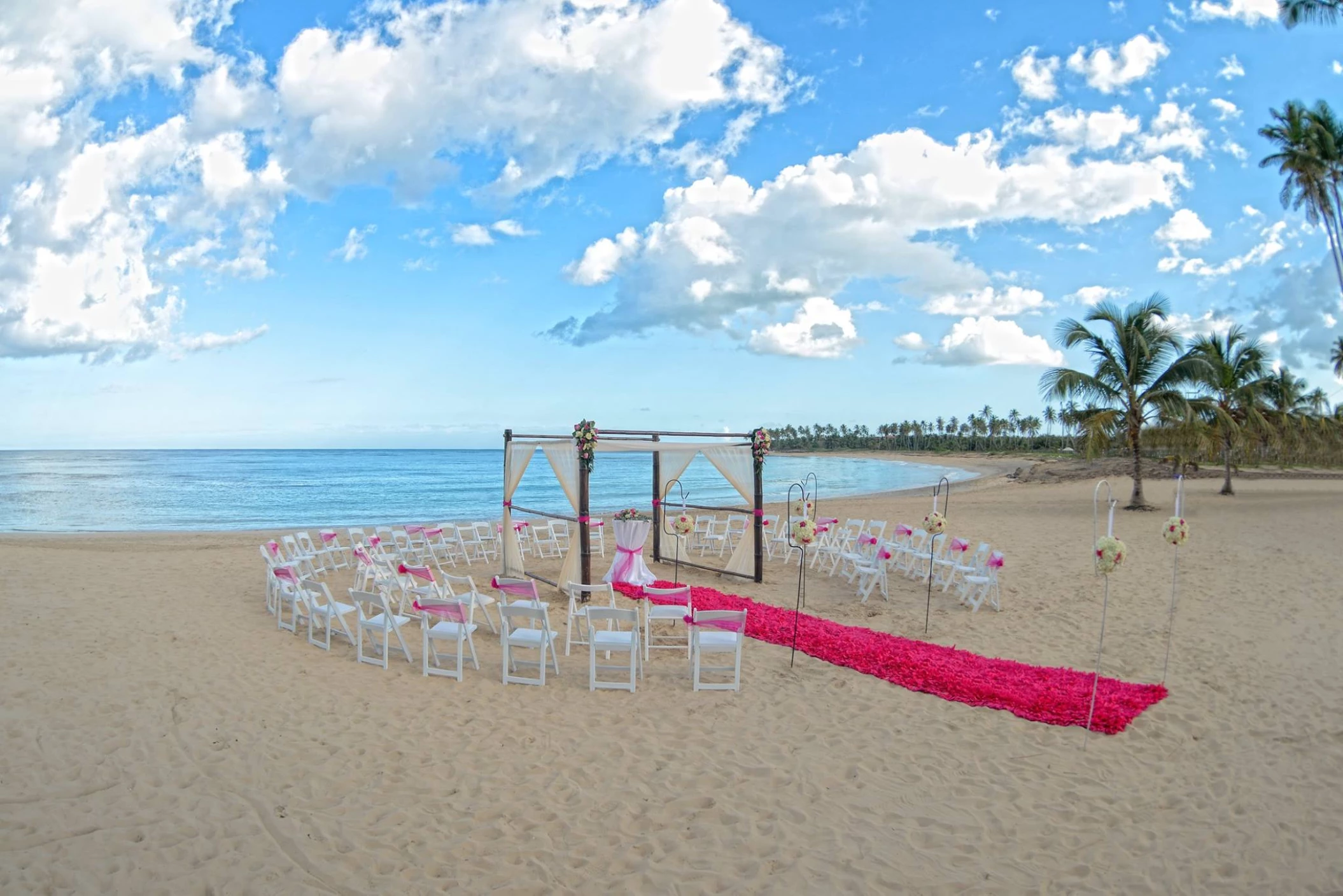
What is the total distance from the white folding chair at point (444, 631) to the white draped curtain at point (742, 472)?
4.86 m

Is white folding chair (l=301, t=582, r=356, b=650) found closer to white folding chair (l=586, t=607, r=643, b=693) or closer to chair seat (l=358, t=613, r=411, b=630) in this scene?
chair seat (l=358, t=613, r=411, b=630)

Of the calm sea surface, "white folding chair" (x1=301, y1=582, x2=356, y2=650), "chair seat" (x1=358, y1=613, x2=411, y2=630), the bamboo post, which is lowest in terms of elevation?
the calm sea surface

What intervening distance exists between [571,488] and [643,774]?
5.66 metres

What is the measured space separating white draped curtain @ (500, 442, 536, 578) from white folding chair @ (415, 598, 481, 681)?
361 centimetres

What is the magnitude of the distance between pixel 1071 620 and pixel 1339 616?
295 cm

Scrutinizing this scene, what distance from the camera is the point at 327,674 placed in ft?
20.6

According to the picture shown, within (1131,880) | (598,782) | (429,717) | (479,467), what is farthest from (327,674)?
(479,467)

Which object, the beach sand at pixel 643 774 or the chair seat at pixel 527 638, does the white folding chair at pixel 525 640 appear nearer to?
the chair seat at pixel 527 638

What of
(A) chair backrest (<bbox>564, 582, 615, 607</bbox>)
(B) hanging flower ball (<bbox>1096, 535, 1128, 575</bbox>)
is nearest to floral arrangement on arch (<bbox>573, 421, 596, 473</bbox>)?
(A) chair backrest (<bbox>564, 582, 615, 607</bbox>)

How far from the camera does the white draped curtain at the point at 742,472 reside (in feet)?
35.6

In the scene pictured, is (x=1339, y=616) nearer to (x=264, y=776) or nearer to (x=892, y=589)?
(x=892, y=589)

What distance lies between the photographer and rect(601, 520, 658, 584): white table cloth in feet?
31.6

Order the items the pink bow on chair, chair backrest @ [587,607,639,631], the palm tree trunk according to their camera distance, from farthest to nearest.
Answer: the palm tree trunk
the pink bow on chair
chair backrest @ [587,607,639,631]

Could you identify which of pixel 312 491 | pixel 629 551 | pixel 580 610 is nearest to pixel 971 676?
pixel 580 610
